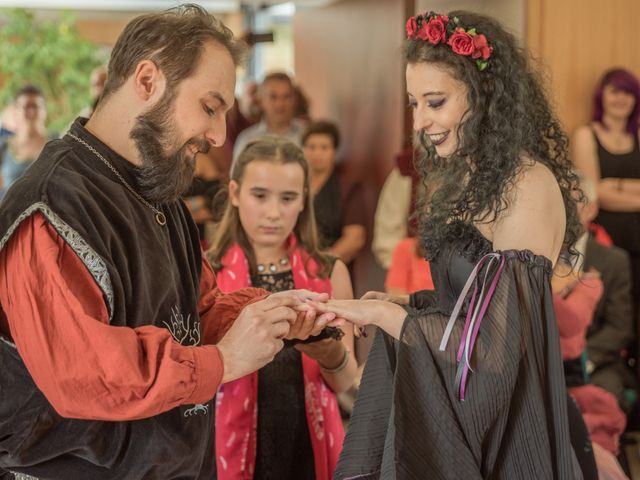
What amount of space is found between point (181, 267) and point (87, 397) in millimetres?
Answer: 435

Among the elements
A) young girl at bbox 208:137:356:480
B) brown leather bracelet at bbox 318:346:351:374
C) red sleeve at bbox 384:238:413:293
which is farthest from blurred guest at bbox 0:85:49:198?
brown leather bracelet at bbox 318:346:351:374

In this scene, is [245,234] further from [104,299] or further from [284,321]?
[104,299]

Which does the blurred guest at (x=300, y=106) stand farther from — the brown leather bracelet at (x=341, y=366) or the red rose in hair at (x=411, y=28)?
the red rose in hair at (x=411, y=28)

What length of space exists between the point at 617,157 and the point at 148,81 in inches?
148

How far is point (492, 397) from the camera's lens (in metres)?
1.92

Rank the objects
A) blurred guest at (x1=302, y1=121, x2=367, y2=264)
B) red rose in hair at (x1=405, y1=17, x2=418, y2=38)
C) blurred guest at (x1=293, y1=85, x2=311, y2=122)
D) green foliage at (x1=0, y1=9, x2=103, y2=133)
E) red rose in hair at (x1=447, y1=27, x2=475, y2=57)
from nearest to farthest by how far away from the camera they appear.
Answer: red rose in hair at (x1=447, y1=27, x2=475, y2=57) < red rose in hair at (x1=405, y1=17, x2=418, y2=38) < blurred guest at (x1=302, y1=121, x2=367, y2=264) < blurred guest at (x1=293, y1=85, x2=311, y2=122) < green foliage at (x1=0, y1=9, x2=103, y2=133)

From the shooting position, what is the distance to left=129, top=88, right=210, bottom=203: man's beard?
1785mm

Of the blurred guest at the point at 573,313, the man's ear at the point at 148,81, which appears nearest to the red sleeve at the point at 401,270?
the blurred guest at the point at 573,313

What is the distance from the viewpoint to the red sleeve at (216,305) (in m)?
2.12

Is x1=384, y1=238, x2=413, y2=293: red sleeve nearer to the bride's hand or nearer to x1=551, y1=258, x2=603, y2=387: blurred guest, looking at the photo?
x1=551, y1=258, x2=603, y2=387: blurred guest

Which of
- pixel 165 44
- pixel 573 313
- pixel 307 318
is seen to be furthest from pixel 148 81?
pixel 573 313

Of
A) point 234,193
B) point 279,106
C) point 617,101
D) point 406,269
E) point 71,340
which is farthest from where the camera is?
point 279,106

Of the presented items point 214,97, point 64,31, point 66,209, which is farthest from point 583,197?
point 64,31

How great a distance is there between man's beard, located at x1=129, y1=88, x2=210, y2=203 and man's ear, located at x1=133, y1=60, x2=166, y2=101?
2 centimetres
